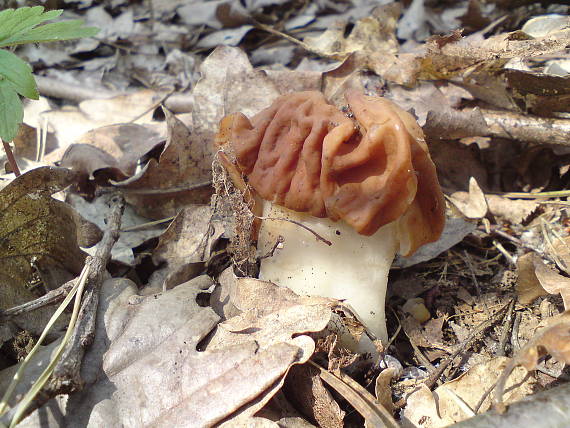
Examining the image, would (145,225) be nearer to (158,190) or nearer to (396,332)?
(158,190)

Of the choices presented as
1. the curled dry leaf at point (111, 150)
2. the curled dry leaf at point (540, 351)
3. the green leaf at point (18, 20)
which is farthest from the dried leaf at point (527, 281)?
the green leaf at point (18, 20)

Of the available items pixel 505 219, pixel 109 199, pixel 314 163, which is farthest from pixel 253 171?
pixel 505 219

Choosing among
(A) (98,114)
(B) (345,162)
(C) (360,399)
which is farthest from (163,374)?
(A) (98,114)

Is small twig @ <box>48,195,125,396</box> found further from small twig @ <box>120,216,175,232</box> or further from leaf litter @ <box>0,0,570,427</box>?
small twig @ <box>120,216,175,232</box>

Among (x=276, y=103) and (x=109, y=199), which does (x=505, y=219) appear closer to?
(x=276, y=103)

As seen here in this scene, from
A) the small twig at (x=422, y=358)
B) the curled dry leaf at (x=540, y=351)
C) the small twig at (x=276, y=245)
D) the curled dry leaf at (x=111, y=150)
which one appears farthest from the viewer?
the curled dry leaf at (x=111, y=150)

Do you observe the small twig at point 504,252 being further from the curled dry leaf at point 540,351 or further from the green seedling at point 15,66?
the green seedling at point 15,66
